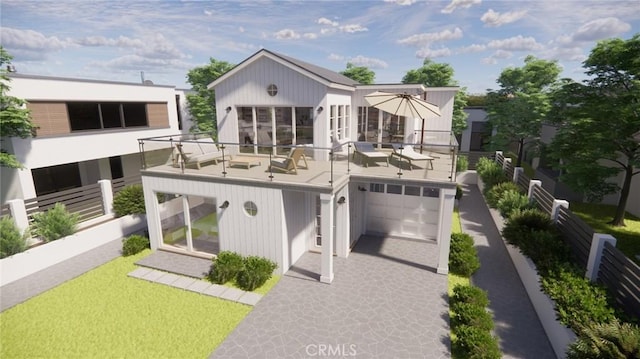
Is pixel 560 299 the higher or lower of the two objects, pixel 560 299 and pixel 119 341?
the higher

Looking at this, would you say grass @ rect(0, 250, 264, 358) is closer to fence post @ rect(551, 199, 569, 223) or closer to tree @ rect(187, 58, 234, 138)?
fence post @ rect(551, 199, 569, 223)

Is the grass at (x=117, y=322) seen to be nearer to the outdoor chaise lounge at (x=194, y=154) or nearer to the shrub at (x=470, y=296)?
the outdoor chaise lounge at (x=194, y=154)

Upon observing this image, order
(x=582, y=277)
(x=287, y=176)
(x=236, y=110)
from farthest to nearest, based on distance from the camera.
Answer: (x=236, y=110)
(x=287, y=176)
(x=582, y=277)

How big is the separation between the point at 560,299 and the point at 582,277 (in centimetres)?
110

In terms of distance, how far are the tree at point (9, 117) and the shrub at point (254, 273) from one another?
37.1ft

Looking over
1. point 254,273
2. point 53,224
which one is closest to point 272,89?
point 254,273

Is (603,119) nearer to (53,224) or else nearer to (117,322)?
(117,322)

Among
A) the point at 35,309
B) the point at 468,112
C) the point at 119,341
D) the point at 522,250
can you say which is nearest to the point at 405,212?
the point at 522,250

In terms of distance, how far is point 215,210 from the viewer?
1138 cm

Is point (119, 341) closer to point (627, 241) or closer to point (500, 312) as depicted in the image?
point (500, 312)

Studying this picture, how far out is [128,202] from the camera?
1448cm

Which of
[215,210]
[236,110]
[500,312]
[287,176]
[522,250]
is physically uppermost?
[236,110]

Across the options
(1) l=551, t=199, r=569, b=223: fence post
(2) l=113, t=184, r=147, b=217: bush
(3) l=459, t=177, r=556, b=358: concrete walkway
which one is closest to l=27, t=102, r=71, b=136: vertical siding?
(2) l=113, t=184, r=147, b=217: bush

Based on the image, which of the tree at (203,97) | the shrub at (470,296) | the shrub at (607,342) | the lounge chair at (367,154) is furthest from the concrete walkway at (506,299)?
the tree at (203,97)
